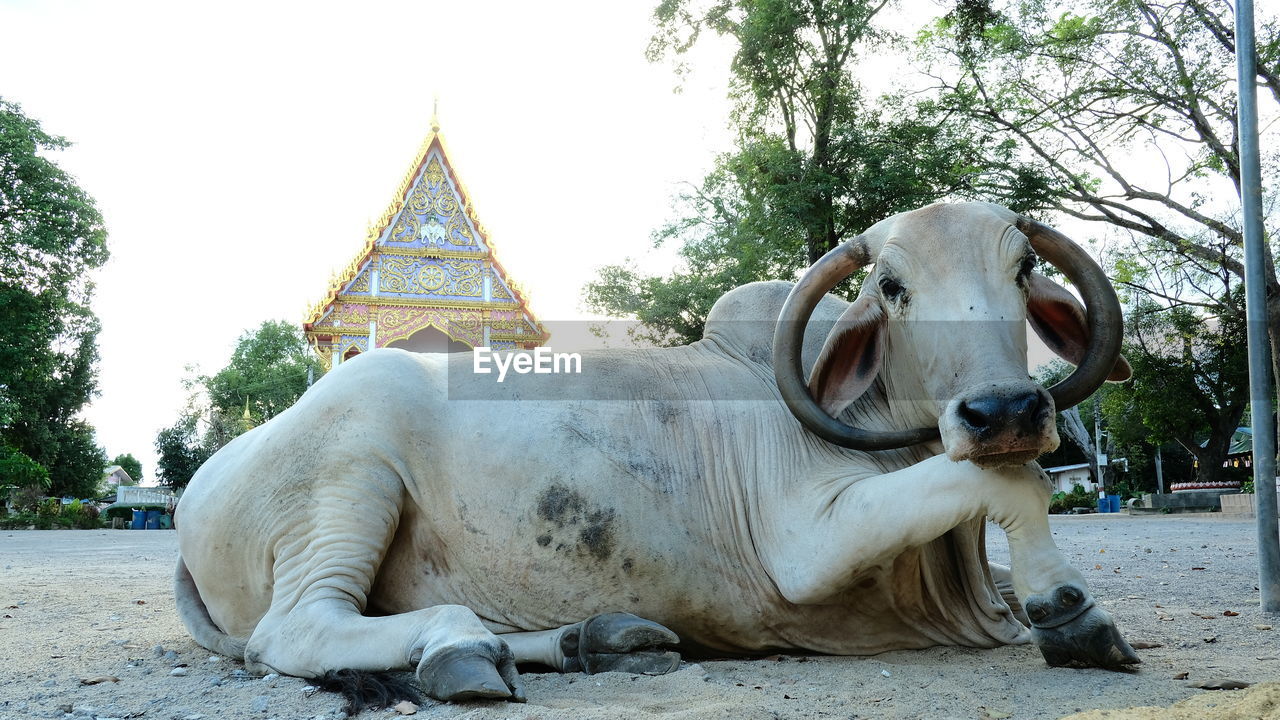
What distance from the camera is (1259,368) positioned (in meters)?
4.93

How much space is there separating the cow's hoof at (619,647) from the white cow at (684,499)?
10 millimetres

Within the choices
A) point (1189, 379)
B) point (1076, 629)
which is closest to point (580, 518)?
point (1076, 629)

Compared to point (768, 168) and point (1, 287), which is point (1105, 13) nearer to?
point (768, 168)

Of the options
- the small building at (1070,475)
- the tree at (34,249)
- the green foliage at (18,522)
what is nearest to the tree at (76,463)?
the tree at (34,249)

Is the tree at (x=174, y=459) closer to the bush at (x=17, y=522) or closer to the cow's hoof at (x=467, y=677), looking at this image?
the bush at (x=17, y=522)

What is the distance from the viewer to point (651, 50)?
68.9ft

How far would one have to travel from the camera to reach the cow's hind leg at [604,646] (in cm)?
306

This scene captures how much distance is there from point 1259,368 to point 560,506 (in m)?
3.78

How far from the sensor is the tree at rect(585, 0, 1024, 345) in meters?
17.2

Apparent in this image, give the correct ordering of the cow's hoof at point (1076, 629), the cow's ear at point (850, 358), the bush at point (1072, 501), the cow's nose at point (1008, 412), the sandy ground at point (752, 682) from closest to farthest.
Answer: the sandy ground at point (752, 682) → the cow's nose at point (1008, 412) → the cow's hoof at point (1076, 629) → the cow's ear at point (850, 358) → the bush at point (1072, 501)

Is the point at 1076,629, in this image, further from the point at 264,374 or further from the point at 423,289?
the point at 264,374

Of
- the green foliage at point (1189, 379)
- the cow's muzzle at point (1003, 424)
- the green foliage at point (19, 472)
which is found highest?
the green foliage at point (1189, 379)

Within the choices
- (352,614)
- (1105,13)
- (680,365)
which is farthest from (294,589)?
(1105,13)

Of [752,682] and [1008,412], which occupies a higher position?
[1008,412]
